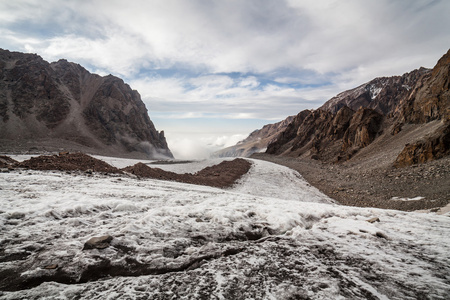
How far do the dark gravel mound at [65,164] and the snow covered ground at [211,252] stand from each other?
6.01 m

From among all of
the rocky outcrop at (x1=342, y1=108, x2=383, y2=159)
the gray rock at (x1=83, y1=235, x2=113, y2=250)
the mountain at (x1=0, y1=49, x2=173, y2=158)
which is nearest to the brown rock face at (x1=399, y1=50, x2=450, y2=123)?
the rocky outcrop at (x1=342, y1=108, x2=383, y2=159)

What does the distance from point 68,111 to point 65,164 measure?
11174 centimetres

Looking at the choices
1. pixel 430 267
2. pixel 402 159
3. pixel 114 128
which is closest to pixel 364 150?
pixel 402 159

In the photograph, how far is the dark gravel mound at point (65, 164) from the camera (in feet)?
38.9

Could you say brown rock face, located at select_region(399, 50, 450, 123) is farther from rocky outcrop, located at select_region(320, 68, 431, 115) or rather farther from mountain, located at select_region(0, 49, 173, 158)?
mountain, located at select_region(0, 49, 173, 158)

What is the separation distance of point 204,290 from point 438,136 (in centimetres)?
3012

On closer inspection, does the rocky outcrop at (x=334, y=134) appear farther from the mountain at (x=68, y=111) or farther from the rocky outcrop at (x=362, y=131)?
the mountain at (x=68, y=111)

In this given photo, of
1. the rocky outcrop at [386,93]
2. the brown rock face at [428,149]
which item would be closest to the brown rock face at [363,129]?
the brown rock face at [428,149]

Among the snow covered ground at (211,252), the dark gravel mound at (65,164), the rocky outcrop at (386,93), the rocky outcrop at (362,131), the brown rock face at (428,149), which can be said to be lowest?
the snow covered ground at (211,252)

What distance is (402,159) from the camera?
894 inches

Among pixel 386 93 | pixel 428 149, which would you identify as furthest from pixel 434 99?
pixel 386 93

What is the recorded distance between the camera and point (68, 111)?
97.9m

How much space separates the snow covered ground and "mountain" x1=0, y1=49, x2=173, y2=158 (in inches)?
3195

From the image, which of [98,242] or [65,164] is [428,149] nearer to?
[98,242]
